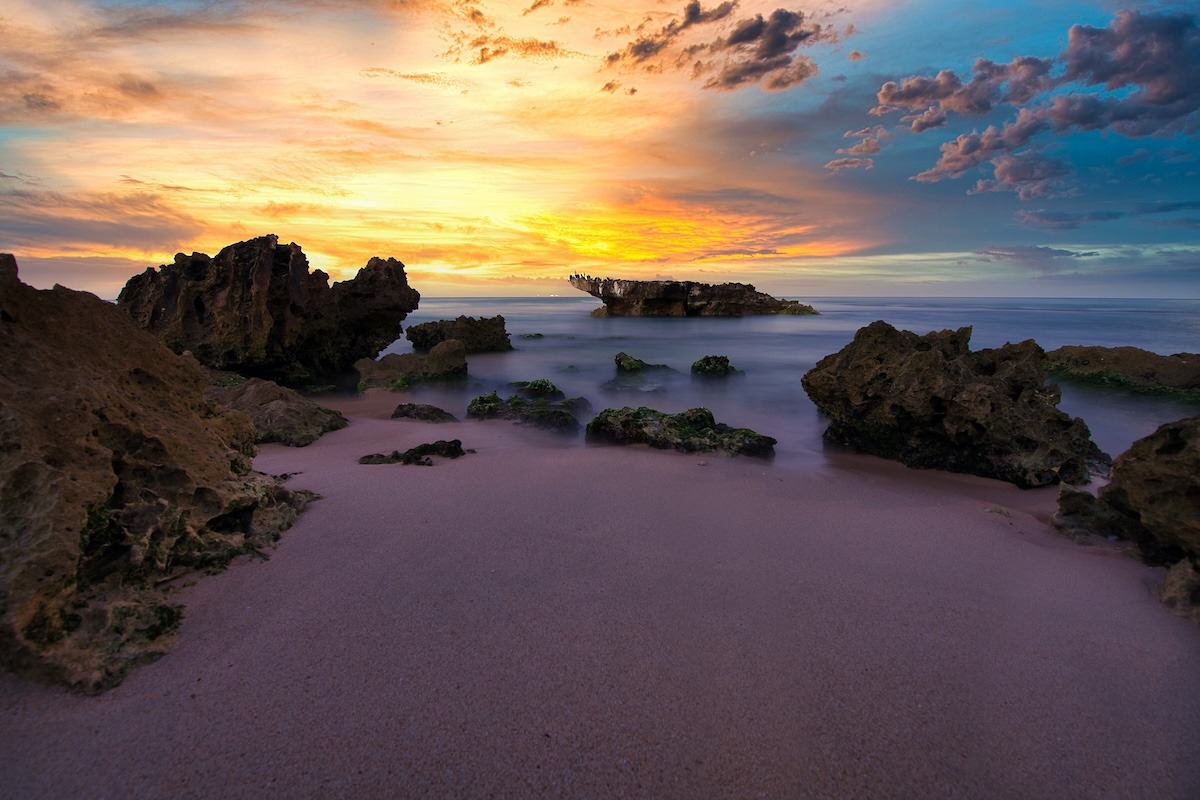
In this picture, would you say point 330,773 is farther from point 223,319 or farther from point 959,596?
point 223,319

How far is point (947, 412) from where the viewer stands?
663 centimetres

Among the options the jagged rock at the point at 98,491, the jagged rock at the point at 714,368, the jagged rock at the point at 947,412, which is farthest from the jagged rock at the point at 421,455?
the jagged rock at the point at 714,368

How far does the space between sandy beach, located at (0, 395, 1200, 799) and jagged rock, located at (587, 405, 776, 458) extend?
256 cm

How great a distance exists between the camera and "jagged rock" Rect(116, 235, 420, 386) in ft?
38.4

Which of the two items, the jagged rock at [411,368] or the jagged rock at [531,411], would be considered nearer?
the jagged rock at [531,411]

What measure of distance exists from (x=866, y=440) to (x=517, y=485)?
505 cm

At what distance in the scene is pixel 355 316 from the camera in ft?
48.5

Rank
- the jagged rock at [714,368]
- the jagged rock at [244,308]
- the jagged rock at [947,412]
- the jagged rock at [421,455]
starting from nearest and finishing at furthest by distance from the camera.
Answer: the jagged rock at [421,455]
the jagged rock at [947,412]
the jagged rock at [244,308]
the jagged rock at [714,368]

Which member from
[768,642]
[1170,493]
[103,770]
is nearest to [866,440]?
[1170,493]

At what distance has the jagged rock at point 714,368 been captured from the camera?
54.1 ft

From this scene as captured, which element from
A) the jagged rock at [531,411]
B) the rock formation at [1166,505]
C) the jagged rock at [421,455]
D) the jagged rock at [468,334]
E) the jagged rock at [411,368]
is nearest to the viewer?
the rock formation at [1166,505]

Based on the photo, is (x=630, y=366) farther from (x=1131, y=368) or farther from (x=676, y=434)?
(x=1131, y=368)

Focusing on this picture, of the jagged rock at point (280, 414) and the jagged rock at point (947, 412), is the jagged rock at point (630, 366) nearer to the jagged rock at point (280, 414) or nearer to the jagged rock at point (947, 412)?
the jagged rock at point (947, 412)

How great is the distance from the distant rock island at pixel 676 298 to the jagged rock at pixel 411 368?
3557 cm
